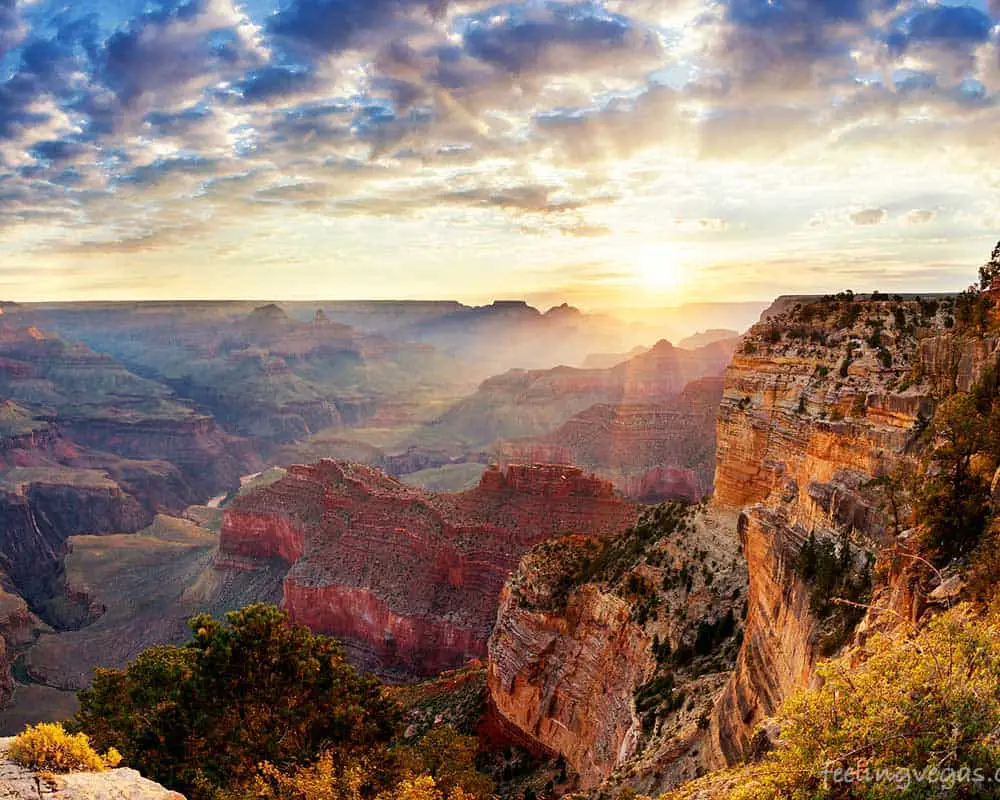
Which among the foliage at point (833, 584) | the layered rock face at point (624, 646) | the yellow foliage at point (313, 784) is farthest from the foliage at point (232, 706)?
the foliage at point (833, 584)

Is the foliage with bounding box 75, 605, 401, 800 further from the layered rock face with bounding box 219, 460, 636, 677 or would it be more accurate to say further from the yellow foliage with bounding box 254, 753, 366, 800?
the layered rock face with bounding box 219, 460, 636, 677

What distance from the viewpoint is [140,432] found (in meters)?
144

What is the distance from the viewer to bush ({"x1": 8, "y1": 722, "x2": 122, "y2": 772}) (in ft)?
33.2

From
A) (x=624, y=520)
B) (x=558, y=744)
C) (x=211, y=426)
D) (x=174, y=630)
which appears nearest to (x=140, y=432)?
(x=211, y=426)

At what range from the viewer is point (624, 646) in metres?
24.9

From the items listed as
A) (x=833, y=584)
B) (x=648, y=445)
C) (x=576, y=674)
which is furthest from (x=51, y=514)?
(x=833, y=584)

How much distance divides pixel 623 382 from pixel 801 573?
12415cm

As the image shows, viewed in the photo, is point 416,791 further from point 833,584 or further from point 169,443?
point 169,443

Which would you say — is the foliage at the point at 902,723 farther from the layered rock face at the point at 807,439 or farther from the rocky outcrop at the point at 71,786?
the rocky outcrop at the point at 71,786

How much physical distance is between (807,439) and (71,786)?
65.7 feet

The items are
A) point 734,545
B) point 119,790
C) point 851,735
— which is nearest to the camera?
point 851,735

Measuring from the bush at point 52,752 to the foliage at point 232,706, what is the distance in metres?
6.52

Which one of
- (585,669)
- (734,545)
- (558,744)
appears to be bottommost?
(558,744)

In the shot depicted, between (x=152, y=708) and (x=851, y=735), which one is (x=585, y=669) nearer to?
(x=152, y=708)
